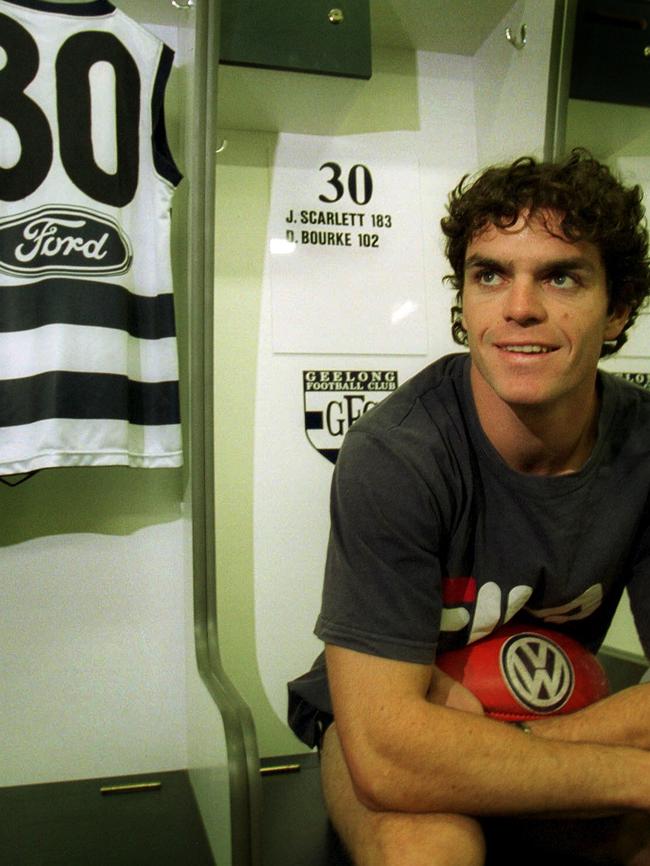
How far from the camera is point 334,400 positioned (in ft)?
5.60

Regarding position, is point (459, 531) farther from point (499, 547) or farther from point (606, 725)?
point (606, 725)

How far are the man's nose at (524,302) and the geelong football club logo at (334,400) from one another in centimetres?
70

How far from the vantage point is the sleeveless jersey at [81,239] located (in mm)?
1359

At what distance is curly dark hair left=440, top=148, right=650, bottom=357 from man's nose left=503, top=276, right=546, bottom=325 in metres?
0.10

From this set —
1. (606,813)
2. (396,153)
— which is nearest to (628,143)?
(396,153)

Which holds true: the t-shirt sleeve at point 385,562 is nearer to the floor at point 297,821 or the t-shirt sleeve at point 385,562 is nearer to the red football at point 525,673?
the red football at point 525,673

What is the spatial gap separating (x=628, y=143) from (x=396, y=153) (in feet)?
1.82

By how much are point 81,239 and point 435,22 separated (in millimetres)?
986

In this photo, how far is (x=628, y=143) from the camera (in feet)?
5.66

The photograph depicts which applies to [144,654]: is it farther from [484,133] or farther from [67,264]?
[484,133]

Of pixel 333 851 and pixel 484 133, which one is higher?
pixel 484 133

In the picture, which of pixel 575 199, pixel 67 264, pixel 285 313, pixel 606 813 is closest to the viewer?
pixel 606 813

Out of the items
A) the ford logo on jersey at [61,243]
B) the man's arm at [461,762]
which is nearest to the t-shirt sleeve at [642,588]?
the man's arm at [461,762]

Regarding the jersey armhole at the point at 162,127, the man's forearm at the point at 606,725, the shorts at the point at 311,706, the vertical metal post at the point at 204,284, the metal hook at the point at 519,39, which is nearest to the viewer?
the man's forearm at the point at 606,725
